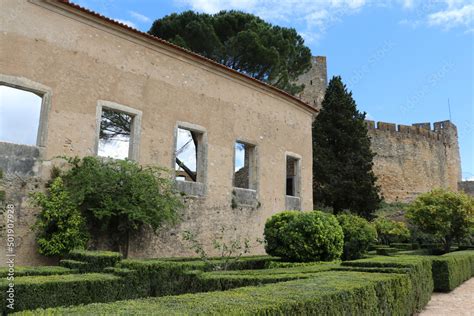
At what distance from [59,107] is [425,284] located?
907cm

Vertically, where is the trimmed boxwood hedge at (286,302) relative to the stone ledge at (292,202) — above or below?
below

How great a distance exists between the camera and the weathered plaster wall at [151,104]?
30.9ft

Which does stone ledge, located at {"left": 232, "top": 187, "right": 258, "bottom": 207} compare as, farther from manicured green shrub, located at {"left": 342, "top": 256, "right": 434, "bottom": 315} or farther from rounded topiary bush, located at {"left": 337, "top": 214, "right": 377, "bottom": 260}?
manicured green shrub, located at {"left": 342, "top": 256, "right": 434, "bottom": 315}

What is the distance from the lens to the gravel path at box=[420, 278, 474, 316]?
7.00 metres

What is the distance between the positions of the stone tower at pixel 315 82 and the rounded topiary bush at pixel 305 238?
2369 centimetres

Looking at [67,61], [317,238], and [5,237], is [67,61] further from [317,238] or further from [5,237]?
[317,238]

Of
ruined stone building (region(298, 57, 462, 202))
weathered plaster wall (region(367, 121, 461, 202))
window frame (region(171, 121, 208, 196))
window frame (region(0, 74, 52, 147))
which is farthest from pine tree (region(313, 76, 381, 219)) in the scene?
window frame (region(0, 74, 52, 147))

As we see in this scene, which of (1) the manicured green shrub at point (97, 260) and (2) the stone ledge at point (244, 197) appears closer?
(1) the manicured green shrub at point (97, 260)

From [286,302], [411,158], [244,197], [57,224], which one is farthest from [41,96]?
[411,158]

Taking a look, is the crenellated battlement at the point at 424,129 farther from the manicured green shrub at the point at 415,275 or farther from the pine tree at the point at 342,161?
the manicured green shrub at the point at 415,275

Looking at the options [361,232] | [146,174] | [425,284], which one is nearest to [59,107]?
[146,174]

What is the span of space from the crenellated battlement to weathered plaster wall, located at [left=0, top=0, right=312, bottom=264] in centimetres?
1986

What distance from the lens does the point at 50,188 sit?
30.1 ft

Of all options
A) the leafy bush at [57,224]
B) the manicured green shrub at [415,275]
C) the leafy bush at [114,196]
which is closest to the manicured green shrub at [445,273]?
the manicured green shrub at [415,275]
